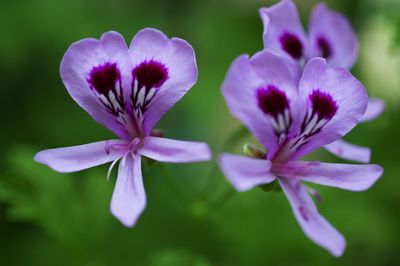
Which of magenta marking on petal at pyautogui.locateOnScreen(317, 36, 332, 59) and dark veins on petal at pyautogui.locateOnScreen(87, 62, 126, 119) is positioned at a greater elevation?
dark veins on petal at pyautogui.locateOnScreen(87, 62, 126, 119)

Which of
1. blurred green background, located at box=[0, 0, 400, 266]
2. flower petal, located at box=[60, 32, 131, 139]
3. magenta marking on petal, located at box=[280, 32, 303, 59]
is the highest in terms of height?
flower petal, located at box=[60, 32, 131, 139]

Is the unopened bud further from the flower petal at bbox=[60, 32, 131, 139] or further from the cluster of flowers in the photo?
the flower petal at bbox=[60, 32, 131, 139]

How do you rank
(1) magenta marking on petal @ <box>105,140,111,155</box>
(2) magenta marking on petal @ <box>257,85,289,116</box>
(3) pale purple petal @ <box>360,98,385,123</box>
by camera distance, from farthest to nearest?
(3) pale purple petal @ <box>360,98,385,123</box>, (1) magenta marking on petal @ <box>105,140,111,155</box>, (2) magenta marking on petal @ <box>257,85,289,116</box>

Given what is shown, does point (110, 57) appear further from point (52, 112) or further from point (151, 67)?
point (52, 112)

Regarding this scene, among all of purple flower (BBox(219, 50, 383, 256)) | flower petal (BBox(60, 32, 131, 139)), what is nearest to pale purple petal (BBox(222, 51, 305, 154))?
purple flower (BBox(219, 50, 383, 256))

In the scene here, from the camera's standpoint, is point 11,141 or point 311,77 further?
point 11,141

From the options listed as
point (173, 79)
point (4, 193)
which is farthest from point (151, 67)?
point (4, 193)

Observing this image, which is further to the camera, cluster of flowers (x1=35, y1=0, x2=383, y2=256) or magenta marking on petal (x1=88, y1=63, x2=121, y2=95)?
magenta marking on petal (x1=88, y1=63, x2=121, y2=95)

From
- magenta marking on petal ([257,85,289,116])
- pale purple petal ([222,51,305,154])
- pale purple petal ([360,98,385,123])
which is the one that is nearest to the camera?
pale purple petal ([222,51,305,154])
